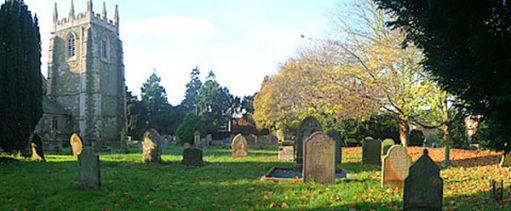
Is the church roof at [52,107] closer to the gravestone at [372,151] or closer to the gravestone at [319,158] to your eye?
the gravestone at [372,151]

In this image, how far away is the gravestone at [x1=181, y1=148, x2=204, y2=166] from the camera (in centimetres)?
1448

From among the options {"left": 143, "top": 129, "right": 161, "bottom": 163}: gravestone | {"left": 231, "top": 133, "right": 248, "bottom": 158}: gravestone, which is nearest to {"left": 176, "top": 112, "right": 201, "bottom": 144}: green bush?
{"left": 231, "top": 133, "right": 248, "bottom": 158}: gravestone

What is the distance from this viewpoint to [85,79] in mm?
41188

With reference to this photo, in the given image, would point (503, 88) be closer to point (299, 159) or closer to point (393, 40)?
point (299, 159)

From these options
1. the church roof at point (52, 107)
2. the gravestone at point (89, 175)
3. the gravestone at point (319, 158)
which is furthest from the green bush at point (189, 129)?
the gravestone at point (89, 175)

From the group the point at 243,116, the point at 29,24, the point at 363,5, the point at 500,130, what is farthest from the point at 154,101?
the point at 500,130

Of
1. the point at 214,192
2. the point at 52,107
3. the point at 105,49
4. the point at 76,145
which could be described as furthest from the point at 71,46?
the point at 214,192

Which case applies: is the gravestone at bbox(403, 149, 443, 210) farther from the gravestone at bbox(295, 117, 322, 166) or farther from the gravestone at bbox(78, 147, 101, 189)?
the gravestone at bbox(295, 117, 322, 166)

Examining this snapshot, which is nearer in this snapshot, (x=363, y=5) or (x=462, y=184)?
(x=462, y=184)

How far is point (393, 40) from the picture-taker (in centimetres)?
1517

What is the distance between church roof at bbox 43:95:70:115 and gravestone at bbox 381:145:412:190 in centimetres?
3683

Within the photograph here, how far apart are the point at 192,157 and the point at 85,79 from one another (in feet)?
103

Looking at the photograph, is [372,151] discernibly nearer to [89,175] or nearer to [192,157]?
[192,157]

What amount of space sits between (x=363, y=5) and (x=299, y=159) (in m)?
8.14
